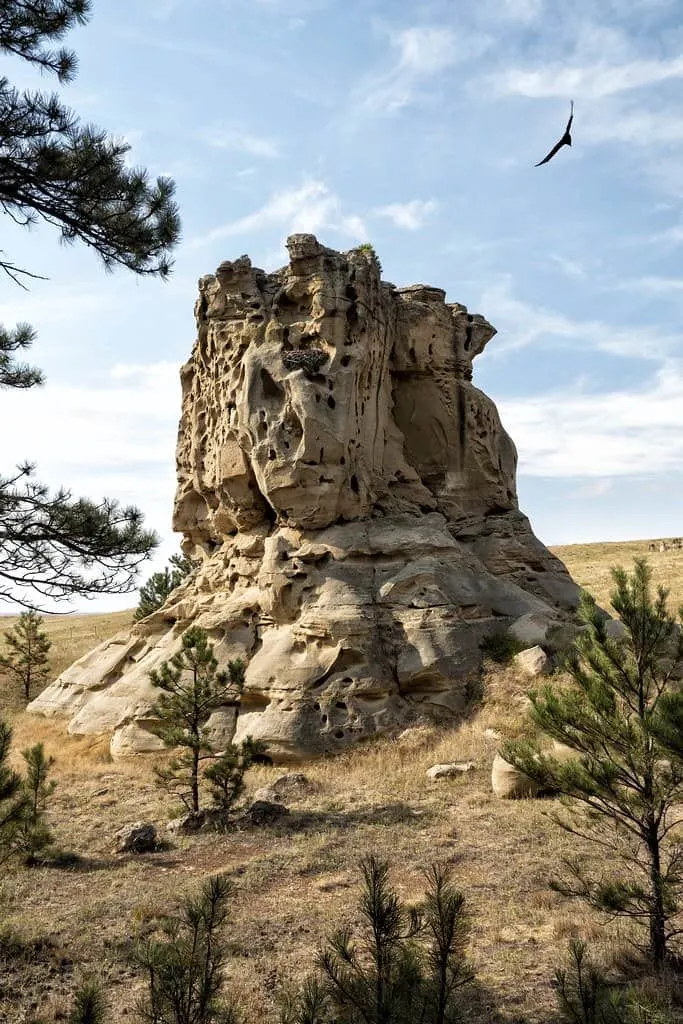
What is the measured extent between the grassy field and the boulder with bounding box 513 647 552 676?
1.97 ft

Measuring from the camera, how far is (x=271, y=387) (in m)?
21.8

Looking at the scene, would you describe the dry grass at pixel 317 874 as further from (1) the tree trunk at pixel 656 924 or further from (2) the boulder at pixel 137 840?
(1) the tree trunk at pixel 656 924

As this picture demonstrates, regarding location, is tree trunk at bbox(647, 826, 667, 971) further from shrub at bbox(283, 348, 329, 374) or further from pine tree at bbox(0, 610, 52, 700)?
pine tree at bbox(0, 610, 52, 700)

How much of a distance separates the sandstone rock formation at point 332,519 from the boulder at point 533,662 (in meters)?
1.23

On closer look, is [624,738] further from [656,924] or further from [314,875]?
[314,875]

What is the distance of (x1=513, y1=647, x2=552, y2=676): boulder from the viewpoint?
18.8 m

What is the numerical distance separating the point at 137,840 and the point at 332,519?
10.8 metres

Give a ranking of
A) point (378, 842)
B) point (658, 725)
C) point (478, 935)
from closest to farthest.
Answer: point (658, 725), point (478, 935), point (378, 842)

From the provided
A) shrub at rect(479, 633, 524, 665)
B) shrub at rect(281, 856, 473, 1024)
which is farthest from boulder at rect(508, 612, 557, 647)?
shrub at rect(281, 856, 473, 1024)

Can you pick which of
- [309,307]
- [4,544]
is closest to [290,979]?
[4,544]

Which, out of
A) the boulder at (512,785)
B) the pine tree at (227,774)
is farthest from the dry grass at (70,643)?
the boulder at (512,785)

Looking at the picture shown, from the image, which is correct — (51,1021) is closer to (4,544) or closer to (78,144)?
(4,544)

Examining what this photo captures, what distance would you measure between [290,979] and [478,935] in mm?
2391

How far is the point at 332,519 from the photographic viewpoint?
21.2 meters
